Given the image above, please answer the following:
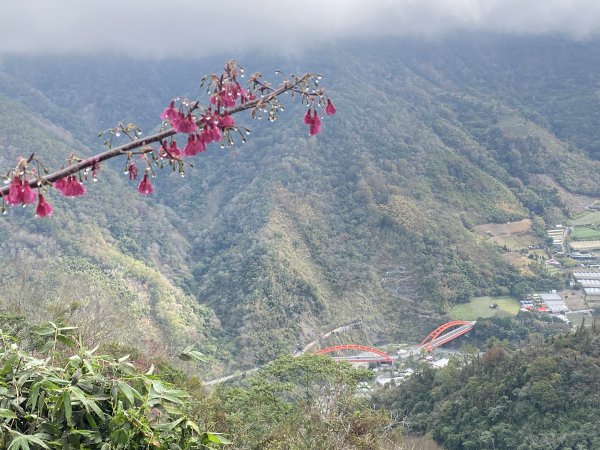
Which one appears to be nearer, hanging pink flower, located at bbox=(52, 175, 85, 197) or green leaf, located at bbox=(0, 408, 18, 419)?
hanging pink flower, located at bbox=(52, 175, 85, 197)

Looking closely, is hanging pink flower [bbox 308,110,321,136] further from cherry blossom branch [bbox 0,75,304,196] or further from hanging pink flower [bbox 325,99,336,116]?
cherry blossom branch [bbox 0,75,304,196]

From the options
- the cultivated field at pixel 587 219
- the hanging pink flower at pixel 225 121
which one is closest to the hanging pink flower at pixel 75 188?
the hanging pink flower at pixel 225 121

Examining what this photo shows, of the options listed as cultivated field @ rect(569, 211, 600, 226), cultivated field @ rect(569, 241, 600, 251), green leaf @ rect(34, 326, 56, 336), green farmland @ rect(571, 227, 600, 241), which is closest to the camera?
green leaf @ rect(34, 326, 56, 336)

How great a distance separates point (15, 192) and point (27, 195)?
4 cm

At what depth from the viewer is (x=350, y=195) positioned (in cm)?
6219

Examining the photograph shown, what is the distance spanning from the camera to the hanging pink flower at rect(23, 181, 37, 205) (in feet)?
6.75

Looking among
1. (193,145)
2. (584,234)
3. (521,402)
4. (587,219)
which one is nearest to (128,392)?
(193,145)

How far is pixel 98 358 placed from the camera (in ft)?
10.0

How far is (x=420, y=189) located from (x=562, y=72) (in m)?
55.0

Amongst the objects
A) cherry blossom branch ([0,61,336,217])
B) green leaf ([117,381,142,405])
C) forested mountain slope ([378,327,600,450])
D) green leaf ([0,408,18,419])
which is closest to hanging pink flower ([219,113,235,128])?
cherry blossom branch ([0,61,336,217])

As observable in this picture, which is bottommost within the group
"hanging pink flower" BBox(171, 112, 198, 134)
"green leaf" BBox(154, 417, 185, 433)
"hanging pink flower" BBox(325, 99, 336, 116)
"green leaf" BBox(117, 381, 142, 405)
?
"green leaf" BBox(154, 417, 185, 433)

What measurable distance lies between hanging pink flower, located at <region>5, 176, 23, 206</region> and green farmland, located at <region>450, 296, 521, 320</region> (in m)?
48.6

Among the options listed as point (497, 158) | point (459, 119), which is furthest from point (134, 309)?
point (459, 119)

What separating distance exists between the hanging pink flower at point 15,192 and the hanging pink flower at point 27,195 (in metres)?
0.01
